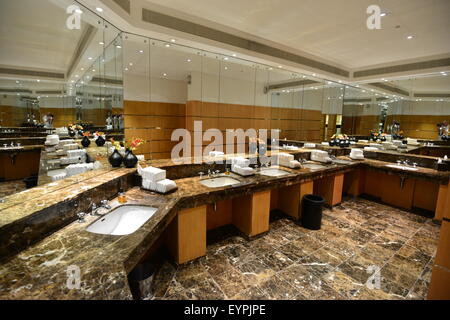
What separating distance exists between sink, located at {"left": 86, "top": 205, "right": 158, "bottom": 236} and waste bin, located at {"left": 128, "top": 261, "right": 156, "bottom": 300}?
0.40m

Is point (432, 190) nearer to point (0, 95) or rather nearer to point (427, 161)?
point (427, 161)

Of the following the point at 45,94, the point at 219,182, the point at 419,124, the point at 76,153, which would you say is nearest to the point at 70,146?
the point at 76,153

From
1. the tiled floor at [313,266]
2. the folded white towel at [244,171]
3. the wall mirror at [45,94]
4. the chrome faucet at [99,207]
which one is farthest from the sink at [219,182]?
the wall mirror at [45,94]

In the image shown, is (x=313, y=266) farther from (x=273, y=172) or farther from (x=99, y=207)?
(x=99, y=207)

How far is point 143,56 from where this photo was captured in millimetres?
4414

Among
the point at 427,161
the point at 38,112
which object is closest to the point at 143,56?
the point at 38,112

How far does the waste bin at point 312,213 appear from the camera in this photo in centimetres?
324

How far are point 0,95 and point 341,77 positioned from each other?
22.3 ft

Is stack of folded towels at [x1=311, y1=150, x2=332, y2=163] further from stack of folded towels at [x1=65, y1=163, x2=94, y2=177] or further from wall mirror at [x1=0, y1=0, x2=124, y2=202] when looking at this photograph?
stack of folded towels at [x1=65, y1=163, x2=94, y2=177]

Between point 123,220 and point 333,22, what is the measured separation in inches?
164

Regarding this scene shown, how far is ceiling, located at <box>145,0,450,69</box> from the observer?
9.75ft

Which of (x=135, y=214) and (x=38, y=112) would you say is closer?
(x=38, y=112)

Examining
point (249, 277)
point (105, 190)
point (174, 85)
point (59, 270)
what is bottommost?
point (249, 277)

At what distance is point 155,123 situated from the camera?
21.9 feet
